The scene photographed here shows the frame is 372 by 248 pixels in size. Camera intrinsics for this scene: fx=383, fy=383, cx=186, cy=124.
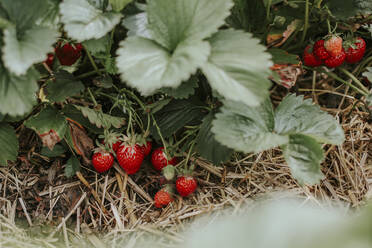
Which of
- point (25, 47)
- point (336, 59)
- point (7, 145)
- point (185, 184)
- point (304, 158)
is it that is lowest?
point (185, 184)

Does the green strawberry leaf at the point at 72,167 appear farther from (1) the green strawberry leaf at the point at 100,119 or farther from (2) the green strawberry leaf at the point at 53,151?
(1) the green strawberry leaf at the point at 100,119

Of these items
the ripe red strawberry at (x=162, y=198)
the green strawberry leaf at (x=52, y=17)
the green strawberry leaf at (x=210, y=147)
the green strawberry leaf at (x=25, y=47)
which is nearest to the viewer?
the green strawberry leaf at (x=25, y=47)

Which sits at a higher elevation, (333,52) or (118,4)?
(118,4)

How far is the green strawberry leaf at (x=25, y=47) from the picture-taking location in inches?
38.1

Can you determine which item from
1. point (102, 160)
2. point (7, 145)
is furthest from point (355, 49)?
point (7, 145)

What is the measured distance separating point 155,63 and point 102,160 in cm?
51

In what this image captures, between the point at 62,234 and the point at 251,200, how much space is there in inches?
27.7

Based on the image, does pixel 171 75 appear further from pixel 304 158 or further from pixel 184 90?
pixel 304 158

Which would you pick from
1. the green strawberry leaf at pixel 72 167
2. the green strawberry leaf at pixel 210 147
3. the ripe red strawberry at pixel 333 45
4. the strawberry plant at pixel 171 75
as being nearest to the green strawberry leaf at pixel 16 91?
the strawberry plant at pixel 171 75

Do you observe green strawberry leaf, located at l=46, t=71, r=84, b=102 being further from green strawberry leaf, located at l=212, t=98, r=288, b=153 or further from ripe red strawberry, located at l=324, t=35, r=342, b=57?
ripe red strawberry, located at l=324, t=35, r=342, b=57

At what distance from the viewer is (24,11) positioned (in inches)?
42.8

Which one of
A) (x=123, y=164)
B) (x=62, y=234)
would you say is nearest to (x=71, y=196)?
(x=62, y=234)

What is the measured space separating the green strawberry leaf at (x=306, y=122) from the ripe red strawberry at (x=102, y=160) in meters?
0.62

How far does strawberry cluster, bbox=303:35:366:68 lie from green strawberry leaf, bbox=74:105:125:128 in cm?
81
